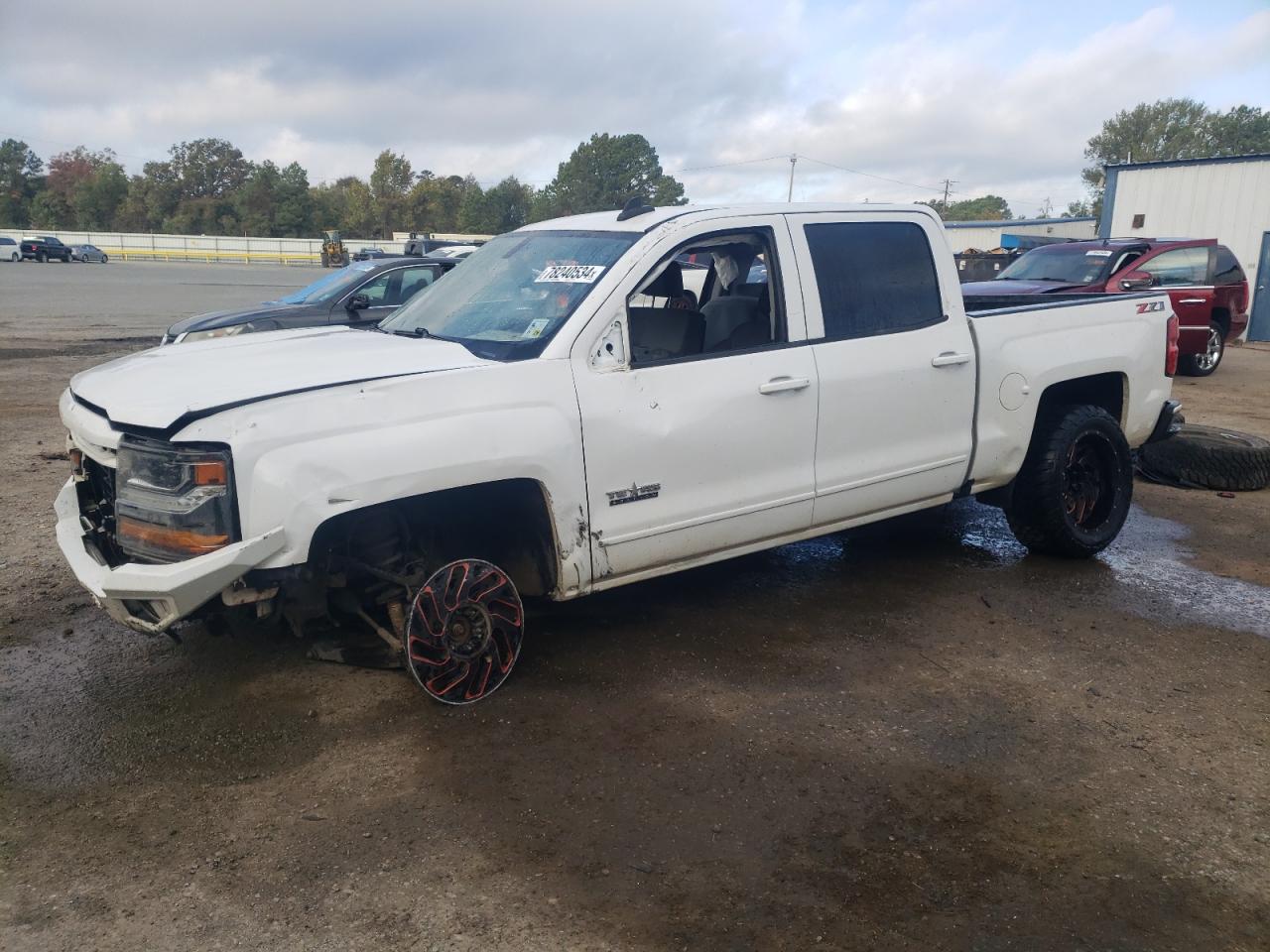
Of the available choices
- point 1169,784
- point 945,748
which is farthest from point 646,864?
point 1169,784

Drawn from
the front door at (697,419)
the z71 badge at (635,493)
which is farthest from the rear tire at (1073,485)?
the z71 badge at (635,493)

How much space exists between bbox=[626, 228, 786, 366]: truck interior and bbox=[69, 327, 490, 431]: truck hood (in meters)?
0.92

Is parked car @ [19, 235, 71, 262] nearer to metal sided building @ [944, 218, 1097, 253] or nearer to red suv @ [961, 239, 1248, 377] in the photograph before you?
metal sided building @ [944, 218, 1097, 253]

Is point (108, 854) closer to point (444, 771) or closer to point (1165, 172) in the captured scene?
point (444, 771)

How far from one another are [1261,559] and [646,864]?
15.4 ft

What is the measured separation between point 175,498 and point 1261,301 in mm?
22515

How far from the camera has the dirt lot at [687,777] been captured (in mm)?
2695

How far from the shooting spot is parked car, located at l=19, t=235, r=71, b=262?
175 ft

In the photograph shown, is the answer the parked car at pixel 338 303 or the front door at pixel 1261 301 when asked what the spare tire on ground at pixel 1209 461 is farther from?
the front door at pixel 1261 301

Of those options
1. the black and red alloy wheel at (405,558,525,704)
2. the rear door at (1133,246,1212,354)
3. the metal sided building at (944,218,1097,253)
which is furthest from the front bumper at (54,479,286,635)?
the metal sided building at (944,218,1097,253)

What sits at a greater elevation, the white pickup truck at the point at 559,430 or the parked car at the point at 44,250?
the parked car at the point at 44,250

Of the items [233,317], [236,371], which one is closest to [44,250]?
[233,317]

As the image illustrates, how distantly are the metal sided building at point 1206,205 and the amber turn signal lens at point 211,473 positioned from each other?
22.0 meters

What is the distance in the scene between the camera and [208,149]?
95.0m
